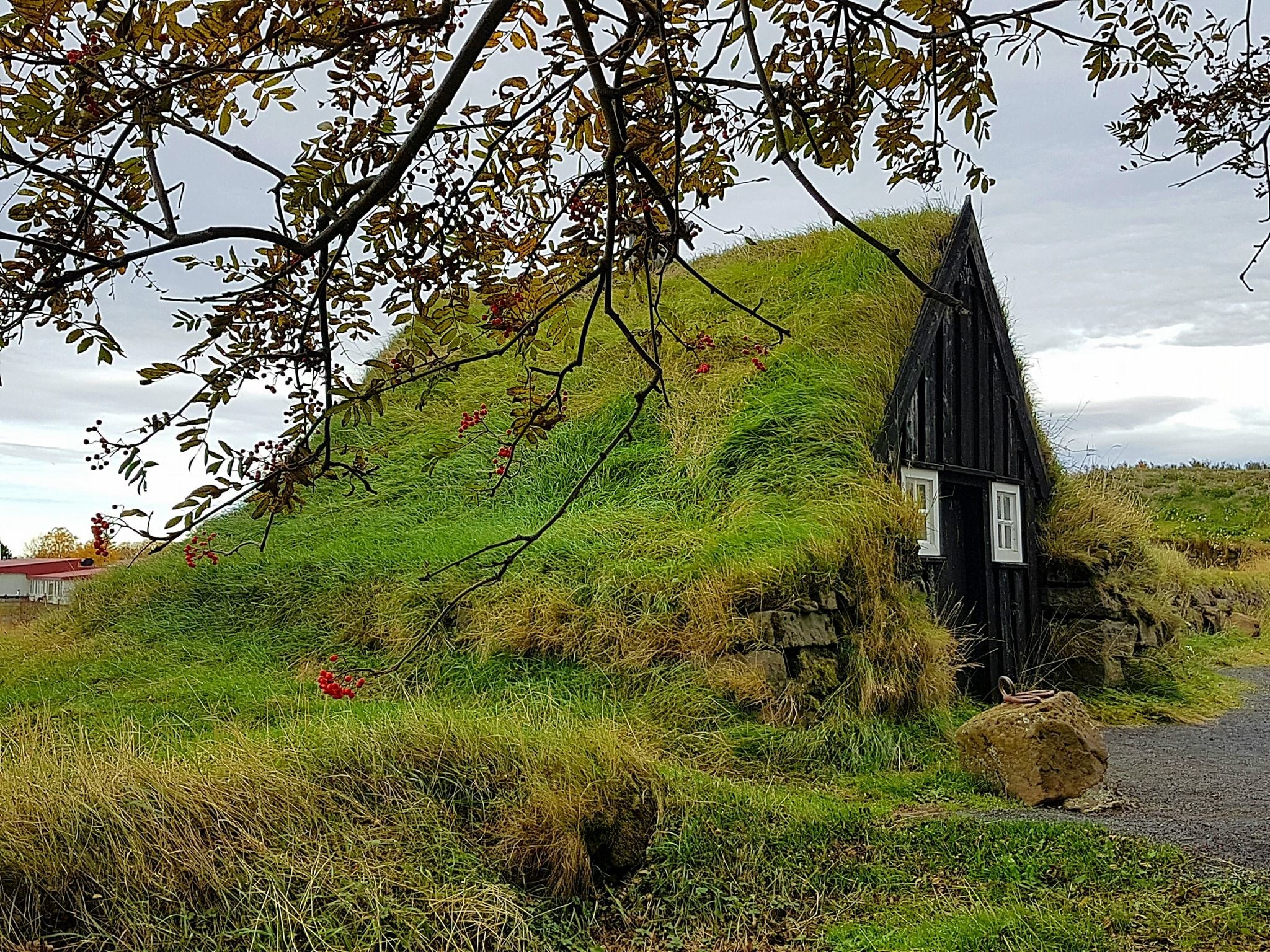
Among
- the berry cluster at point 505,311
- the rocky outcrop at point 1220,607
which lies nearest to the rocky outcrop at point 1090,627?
the rocky outcrop at point 1220,607

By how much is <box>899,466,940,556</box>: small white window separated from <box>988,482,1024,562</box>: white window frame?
4.15 feet

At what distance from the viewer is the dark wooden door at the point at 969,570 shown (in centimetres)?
1107

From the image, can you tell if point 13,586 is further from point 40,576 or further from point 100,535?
point 100,535

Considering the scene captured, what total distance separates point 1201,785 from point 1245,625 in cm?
1462

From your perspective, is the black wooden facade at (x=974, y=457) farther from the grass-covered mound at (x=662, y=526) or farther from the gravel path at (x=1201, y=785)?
the gravel path at (x=1201, y=785)

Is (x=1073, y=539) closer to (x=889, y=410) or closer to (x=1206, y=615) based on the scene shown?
(x=889, y=410)

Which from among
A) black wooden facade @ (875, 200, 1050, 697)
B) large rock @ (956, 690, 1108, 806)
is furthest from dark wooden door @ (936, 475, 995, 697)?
large rock @ (956, 690, 1108, 806)

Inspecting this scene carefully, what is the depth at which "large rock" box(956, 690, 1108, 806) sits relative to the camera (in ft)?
22.1

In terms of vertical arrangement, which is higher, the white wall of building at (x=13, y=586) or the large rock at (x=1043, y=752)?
the white wall of building at (x=13, y=586)

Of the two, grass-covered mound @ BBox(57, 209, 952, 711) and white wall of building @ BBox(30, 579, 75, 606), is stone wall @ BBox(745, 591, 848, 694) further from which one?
white wall of building @ BBox(30, 579, 75, 606)

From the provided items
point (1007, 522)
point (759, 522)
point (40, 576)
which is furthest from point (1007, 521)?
point (40, 576)

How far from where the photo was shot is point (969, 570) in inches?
454

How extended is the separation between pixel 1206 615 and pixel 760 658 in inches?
595

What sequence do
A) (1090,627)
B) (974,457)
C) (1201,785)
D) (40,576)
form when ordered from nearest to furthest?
(1201,785), (974,457), (1090,627), (40,576)
